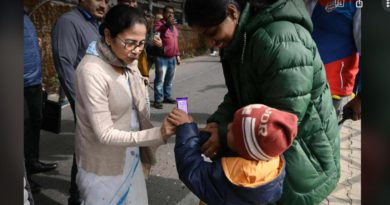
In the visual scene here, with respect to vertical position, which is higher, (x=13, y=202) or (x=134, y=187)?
(x=13, y=202)

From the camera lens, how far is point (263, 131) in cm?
121

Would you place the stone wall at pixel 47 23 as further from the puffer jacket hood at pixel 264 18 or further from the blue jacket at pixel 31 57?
the puffer jacket hood at pixel 264 18

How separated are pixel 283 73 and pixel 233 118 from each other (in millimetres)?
311

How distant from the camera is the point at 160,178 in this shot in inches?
145

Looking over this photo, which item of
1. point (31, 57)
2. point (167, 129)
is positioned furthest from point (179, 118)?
point (31, 57)

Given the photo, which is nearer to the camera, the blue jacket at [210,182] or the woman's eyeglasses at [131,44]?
the blue jacket at [210,182]

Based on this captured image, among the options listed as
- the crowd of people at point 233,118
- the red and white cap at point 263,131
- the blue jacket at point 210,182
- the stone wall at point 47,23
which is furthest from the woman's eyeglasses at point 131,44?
the stone wall at point 47,23

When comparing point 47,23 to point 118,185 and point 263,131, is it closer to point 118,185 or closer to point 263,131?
point 118,185

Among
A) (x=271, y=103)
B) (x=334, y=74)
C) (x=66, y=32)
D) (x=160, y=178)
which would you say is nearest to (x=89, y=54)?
(x=271, y=103)

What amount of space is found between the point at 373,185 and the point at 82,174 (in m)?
1.28

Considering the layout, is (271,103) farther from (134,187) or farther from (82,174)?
(82,174)

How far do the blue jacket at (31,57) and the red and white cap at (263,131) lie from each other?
8.06 feet

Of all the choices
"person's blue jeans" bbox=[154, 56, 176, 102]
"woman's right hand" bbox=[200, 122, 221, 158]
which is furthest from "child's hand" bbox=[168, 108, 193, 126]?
"person's blue jeans" bbox=[154, 56, 176, 102]

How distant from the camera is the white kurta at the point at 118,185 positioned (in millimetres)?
1888
